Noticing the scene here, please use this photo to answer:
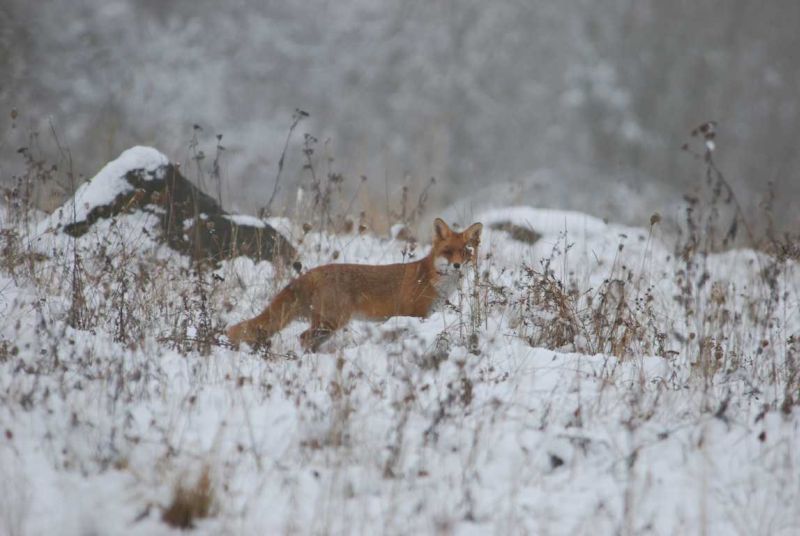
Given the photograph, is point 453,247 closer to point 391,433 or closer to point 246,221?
point 246,221

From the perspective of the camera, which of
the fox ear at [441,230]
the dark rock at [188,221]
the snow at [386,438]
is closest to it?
the snow at [386,438]

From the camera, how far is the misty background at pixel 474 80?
27.4m

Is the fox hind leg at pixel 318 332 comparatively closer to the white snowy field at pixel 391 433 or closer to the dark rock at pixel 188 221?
the white snowy field at pixel 391 433

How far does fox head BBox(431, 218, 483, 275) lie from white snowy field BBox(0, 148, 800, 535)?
4.44 feet

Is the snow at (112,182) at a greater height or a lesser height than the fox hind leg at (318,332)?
greater

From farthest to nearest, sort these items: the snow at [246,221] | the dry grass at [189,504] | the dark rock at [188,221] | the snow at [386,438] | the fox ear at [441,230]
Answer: the snow at [246,221]
the dark rock at [188,221]
the fox ear at [441,230]
the snow at [386,438]
the dry grass at [189,504]

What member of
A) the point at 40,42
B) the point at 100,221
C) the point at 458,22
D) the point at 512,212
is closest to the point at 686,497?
the point at 100,221

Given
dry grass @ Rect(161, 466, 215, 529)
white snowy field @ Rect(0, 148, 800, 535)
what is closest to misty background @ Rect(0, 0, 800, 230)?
white snowy field @ Rect(0, 148, 800, 535)

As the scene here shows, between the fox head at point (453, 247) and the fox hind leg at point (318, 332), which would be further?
the fox head at point (453, 247)

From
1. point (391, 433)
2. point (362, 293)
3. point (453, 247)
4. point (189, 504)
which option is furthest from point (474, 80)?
point (189, 504)

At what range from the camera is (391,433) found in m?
4.47

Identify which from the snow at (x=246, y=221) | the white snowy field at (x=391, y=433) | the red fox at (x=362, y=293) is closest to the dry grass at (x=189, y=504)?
Answer: the white snowy field at (x=391, y=433)

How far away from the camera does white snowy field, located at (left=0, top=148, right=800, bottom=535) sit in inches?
151

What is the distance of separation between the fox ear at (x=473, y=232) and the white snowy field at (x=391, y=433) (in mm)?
1660
